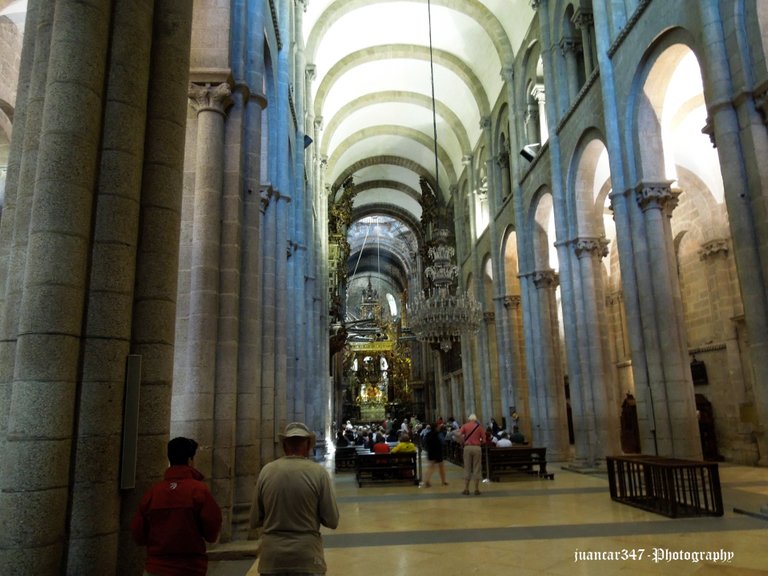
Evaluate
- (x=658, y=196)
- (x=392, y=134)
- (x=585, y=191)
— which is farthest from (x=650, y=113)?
(x=392, y=134)

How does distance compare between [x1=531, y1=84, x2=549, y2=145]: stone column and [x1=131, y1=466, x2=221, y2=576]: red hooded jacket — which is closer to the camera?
[x1=131, y1=466, x2=221, y2=576]: red hooded jacket

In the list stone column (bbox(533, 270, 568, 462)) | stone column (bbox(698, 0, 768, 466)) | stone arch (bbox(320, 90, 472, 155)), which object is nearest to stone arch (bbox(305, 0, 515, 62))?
stone arch (bbox(320, 90, 472, 155))

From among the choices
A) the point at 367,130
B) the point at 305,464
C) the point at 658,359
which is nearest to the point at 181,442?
the point at 305,464

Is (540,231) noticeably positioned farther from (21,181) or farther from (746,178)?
(21,181)

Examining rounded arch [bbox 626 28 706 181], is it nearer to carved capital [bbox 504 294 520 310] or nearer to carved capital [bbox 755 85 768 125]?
carved capital [bbox 755 85 768 125]

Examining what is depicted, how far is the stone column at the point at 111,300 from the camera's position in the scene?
3.53 meters

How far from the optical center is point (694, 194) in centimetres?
1820

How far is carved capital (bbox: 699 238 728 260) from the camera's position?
17.1 metres

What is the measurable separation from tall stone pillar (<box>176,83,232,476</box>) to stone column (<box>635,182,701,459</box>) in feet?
27.8

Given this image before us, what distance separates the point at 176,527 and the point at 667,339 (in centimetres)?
1069

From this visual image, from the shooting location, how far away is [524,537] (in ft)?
21.7

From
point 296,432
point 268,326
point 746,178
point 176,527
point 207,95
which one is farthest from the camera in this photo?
point 268,326

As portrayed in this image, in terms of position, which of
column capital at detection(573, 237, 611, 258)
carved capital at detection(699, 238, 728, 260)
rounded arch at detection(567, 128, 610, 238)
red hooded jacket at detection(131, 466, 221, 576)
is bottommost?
red hooded jacket at detection(131, 466, 221, 576)

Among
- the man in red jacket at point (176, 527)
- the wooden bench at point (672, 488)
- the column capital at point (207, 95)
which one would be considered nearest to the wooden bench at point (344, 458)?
the wooden bench at point (672, 488)
